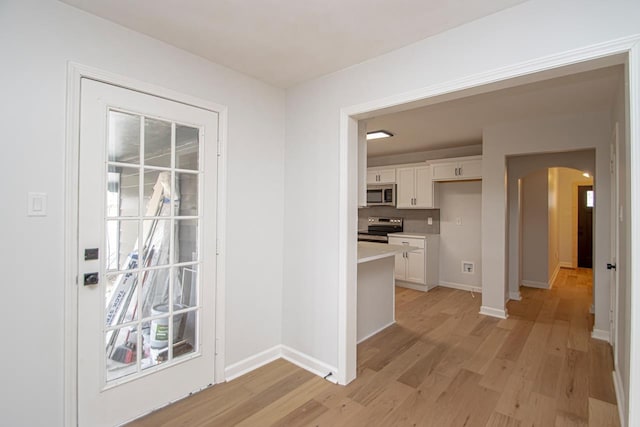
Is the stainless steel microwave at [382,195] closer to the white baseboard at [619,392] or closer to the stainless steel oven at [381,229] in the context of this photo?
the stainless steel oven at [381,229]

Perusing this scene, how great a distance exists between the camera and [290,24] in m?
1.95

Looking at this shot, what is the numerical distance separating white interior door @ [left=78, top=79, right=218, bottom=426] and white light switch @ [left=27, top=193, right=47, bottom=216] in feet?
0.54

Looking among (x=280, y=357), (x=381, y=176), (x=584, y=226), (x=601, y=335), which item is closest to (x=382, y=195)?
(x=381, y=176)

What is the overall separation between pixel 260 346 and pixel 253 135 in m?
1.89

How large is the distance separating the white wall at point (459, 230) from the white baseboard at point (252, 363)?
3.92 metres

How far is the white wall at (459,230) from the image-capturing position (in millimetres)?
5434

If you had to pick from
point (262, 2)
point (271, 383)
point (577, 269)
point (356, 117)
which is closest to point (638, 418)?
point (271, 383)

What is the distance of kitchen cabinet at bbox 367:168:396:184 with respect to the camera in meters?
6.02

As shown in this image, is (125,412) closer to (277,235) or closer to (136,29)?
(277,235)

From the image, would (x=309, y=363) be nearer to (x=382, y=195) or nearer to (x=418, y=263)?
(x=418, y=263)

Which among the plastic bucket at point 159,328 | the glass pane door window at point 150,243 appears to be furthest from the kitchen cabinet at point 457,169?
the plastic bucket at point 159,328

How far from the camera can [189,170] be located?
2.34 meters

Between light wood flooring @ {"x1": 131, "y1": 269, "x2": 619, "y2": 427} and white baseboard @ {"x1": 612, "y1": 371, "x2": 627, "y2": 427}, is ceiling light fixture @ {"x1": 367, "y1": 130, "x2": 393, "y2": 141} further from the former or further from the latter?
white baseboard @ {"x1": 612, "y1": 371, "x2": 627, "y2": 427}

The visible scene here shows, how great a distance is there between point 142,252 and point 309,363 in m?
1.66
